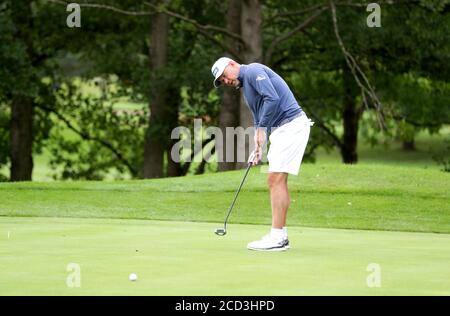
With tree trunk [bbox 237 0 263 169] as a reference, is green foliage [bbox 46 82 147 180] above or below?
below

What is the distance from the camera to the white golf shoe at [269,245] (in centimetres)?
987

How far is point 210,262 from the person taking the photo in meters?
8.81

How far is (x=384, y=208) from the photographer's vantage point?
630 inches

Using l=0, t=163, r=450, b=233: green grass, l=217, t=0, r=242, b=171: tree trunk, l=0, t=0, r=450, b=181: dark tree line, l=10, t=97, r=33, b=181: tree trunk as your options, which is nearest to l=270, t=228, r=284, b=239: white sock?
l=0, t=163, r=450, b=233: green grass

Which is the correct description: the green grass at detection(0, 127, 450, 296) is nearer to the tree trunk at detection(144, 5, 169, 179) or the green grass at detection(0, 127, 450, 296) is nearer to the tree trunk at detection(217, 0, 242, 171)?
the tree trunk at detection(217, 0, 242, 171)

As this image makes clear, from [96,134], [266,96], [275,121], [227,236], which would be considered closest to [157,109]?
[96,134]

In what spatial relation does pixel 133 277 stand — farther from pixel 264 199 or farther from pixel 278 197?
pixel 264 199

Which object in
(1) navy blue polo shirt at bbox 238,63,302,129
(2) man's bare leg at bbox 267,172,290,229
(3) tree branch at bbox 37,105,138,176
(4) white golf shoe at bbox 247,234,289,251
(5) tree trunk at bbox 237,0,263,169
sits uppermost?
(5) tree trunk at bbox 237,0,263,169

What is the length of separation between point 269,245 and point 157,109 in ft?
72.4

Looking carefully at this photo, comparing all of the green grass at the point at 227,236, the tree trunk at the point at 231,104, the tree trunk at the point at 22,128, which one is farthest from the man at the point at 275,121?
the tree trunk at the point at 22,128

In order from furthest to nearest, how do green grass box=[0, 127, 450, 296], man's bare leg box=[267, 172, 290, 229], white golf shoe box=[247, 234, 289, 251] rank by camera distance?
man's bare leg box=[267, 172, 290, 229] → white golf shoe box=[247, 234, 289, 251] → green grass box=[0, 127, 450, 296]

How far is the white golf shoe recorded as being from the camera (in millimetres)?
9867

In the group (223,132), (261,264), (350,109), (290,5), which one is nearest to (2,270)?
(261,264)

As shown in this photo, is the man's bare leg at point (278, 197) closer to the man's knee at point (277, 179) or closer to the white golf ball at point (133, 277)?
the man's knee at point (277, 179)
